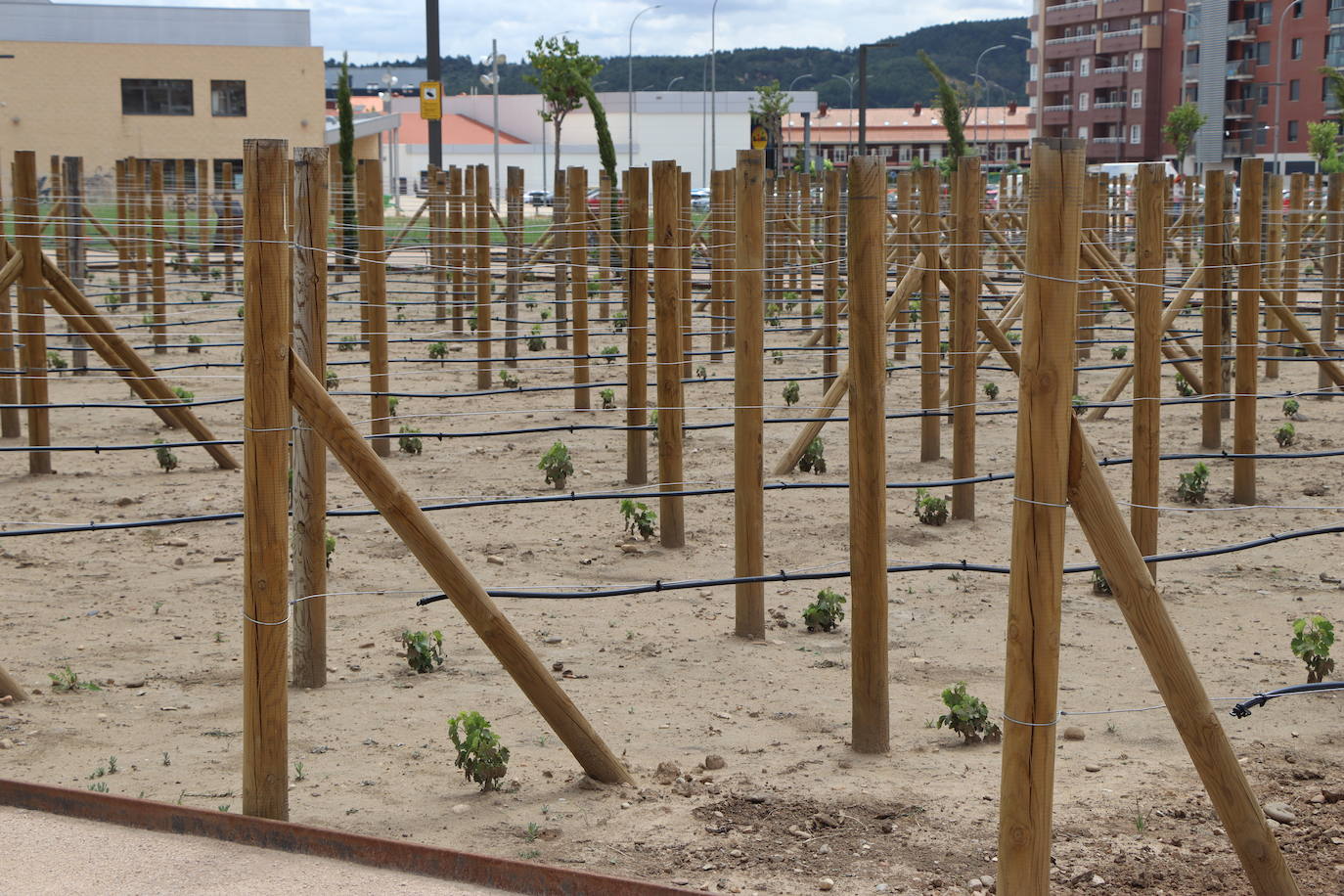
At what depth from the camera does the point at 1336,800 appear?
4.28m

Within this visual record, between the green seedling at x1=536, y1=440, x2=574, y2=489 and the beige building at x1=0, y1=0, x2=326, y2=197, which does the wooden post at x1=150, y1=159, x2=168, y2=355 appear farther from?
the beige building at x1=0, y1=0, x2=326, y2=197

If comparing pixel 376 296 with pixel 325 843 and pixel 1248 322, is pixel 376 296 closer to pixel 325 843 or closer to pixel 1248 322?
pixel 1248 322

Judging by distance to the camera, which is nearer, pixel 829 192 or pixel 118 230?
pixel 829 192

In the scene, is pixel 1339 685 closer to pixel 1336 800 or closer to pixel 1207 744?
pixel 1336 800

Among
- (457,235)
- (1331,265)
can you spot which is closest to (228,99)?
(457,235)

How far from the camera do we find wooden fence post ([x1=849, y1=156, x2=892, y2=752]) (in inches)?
184

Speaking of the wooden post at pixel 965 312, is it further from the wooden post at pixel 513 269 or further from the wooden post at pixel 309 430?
the wooden post at pixel 513 269

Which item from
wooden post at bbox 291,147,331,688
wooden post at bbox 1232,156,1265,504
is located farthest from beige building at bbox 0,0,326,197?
wooden post at bbox 291,147,331,688

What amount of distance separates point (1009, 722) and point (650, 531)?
4.36 meters

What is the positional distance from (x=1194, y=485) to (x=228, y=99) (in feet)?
136

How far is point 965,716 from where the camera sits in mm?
4742

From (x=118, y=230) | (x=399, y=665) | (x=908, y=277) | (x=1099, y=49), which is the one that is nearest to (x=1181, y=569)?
(x=908, y=277)

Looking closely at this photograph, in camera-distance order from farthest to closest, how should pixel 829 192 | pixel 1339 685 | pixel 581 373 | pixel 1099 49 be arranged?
pixel 1099 49 < pixel 829 192 < pixel 581 373 < pixel 1339 685

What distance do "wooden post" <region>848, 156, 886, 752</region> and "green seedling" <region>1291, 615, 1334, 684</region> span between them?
163 cm
